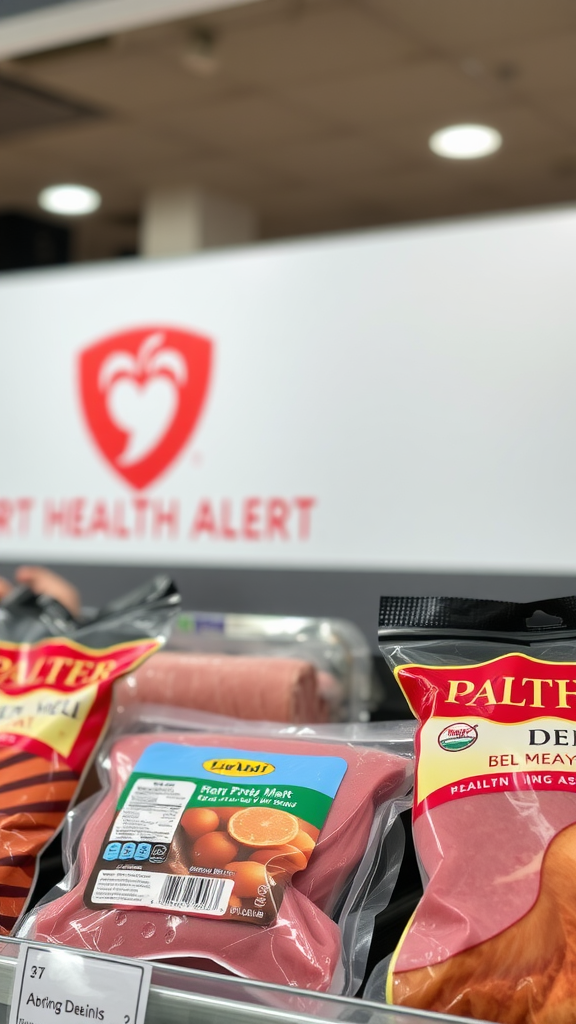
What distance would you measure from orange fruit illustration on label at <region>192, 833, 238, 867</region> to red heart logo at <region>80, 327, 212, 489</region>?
109 centimetres

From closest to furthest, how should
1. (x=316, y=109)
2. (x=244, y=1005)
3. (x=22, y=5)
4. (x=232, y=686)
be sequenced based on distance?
(x=244, y=1005) < (x=232, y=686) < (x=22, y=5) < (x=316, y=109)

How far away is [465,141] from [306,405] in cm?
300

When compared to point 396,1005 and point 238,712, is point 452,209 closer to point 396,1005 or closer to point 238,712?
point 238,712

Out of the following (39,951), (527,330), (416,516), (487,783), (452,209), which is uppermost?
(452,209)

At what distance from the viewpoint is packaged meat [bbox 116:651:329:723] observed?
0.93m

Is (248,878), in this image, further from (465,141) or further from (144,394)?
(465,141)

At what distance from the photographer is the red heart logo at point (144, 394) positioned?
1713 mm

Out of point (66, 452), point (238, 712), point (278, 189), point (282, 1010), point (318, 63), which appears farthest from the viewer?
point (278, 189)

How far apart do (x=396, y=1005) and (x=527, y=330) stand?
1.08 meters

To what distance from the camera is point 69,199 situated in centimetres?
525

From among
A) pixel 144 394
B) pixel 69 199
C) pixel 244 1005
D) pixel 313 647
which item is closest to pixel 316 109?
pixel 69 199

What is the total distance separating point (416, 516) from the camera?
1.52 meters

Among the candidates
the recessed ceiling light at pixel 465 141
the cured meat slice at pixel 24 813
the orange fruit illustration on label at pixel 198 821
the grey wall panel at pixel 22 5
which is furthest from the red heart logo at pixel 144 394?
the recessed ceiling light at pixel 465 141

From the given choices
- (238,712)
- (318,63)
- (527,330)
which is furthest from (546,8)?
(238,712)
